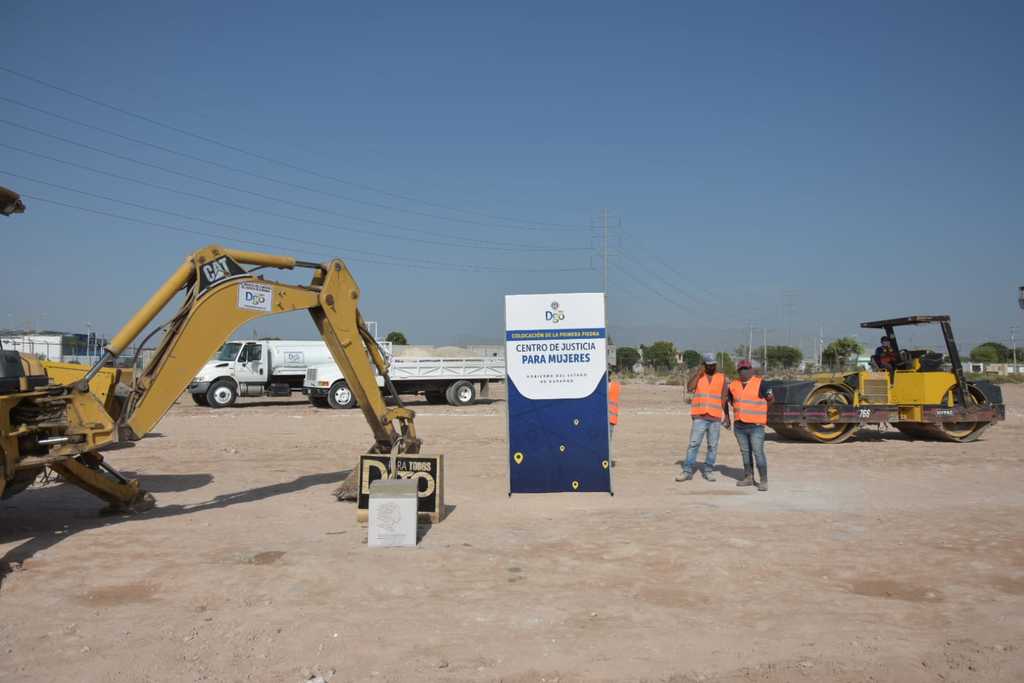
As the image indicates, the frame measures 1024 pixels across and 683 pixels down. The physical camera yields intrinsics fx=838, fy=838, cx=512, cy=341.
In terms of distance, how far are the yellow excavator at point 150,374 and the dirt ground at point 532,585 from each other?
0.83 m

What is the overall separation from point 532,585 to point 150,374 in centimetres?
482

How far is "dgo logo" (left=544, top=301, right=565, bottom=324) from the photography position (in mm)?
10930

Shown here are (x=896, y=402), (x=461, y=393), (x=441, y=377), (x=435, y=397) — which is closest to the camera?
(x=896, y=402)

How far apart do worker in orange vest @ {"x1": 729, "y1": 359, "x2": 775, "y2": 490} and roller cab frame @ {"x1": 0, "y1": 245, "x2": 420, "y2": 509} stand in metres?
4.86

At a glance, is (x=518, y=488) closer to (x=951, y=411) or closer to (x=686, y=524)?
(x=686, y=524)

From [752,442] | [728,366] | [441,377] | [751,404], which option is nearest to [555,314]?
[751,404]

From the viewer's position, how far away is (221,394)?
29266 millimetres

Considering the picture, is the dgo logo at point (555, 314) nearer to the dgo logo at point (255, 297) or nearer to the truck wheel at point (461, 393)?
the dgo logo at point (255, 297)

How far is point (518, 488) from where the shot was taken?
11023 millimetres

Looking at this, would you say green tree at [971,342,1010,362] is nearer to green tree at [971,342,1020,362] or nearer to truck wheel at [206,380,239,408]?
green tree at [971,342,1020,362]

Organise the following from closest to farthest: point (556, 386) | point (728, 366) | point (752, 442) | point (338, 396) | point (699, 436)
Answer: point (556, 386)
point (752, 442)
point (699, 436)
point (338, 396)
point (728, 366)

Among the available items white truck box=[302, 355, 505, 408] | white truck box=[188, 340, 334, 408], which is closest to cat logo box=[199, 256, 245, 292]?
white truck box=[302, 355, 505, 408]

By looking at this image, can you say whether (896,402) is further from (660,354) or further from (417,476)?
(660,354)

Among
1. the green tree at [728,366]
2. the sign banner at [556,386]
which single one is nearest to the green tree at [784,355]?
the green tree at [728,366]
